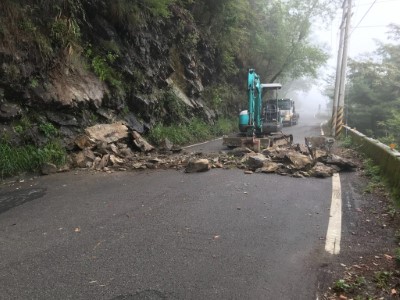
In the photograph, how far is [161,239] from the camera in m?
4.52

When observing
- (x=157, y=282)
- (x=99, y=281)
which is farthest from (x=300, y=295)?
(x=99, y=281)

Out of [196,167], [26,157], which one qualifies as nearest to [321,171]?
[196,167]

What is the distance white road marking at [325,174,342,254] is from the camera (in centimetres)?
Result: 439

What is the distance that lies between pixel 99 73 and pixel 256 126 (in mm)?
7170

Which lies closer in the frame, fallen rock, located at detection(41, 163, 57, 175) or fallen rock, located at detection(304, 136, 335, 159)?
fallen rock, located at detection(41, 163, 57, 175)

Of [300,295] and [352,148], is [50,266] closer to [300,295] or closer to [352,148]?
[300,295]

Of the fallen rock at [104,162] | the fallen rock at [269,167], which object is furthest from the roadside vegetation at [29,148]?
the fallen rock at [269,167]

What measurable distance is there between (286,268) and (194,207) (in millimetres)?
2386

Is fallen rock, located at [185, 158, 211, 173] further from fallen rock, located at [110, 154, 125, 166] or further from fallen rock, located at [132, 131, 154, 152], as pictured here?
fallen rock, located at [132, 131, 154, 152]

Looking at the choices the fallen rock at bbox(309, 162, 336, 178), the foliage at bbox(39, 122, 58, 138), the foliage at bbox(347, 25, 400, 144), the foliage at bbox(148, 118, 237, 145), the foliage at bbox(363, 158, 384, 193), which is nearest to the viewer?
the foliage at bbox(363, 158, 384, 193)

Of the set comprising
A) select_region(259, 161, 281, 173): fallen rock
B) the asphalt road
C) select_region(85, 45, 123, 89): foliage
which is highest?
select_region(85, 45, 123, 89): foliage

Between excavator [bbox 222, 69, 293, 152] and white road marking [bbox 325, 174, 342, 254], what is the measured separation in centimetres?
547

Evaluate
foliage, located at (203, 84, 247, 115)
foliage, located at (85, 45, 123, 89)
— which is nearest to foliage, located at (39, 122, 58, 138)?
foliage, located at (85, 45, 123, 89)

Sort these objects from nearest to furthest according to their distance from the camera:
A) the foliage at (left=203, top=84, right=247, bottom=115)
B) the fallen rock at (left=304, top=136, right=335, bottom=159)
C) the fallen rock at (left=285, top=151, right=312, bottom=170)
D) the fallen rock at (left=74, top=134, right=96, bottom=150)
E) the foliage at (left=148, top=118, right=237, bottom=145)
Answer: the fallen rock at (left=285, top=151, right=312, bottom=170) → the fallen rock at (left=74, top=134, right=96, bottom=150) → the fallen rock at (left=304, top=136, right=335, bottom=159) → the foliage at (left=148, top=118, right=237, bottom=145) → the foliage at (left=203, top=84, right=247, bottom=115)
